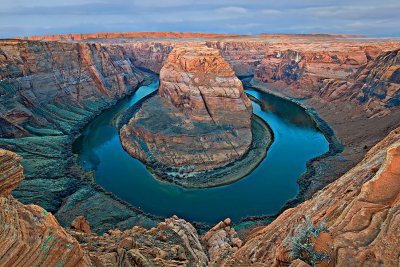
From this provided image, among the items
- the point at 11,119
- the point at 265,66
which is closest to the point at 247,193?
the point at 11,119

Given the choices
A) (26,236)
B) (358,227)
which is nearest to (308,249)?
(358,227)

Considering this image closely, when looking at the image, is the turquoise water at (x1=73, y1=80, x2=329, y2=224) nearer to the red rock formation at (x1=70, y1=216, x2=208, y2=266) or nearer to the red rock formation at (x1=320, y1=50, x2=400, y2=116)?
the red rock formation at (x1=70, y1=216, x2=208, y2=266)

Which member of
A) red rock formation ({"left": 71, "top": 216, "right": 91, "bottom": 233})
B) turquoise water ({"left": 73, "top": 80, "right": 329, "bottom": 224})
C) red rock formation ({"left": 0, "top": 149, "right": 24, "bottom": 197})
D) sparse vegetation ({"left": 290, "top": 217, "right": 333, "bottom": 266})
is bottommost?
turquoise water ({"left": 73, "top": 80, "right": 329, "bottom": 224})

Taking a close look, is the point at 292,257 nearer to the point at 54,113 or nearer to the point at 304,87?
the point at 54,113

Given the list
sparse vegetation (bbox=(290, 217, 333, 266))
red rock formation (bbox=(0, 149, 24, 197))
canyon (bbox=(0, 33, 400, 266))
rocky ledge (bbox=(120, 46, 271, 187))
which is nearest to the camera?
sparse vegetation (bbox=(290, 217, 333, 266))

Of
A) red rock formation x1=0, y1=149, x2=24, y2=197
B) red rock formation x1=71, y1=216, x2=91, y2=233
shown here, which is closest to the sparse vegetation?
red rock formation x1=0, y1=149, x2=24, y2=197

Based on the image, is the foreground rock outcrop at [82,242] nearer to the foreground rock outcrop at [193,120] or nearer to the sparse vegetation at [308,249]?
the sparse vegetation at [308,249]

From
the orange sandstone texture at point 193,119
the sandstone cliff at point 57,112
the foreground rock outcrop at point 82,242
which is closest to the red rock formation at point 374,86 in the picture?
the orange sandstone texture at point 193,119
